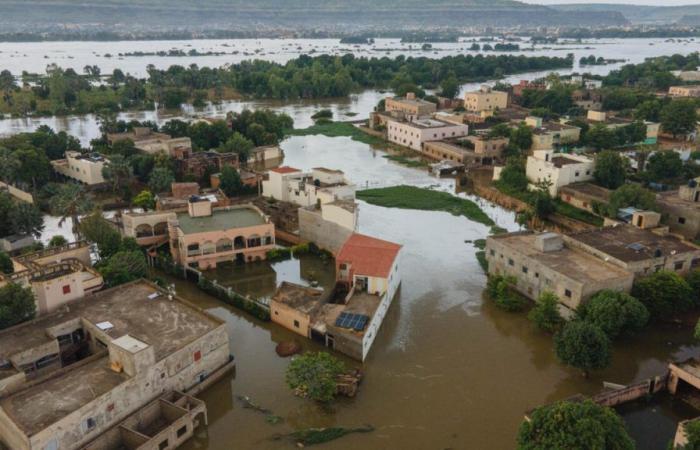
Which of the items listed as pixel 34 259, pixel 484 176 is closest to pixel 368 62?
pixel 484 176

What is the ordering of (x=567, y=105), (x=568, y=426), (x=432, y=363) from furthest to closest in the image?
(x=567, y=105), (x=432, y=363), (x=568, y=426)

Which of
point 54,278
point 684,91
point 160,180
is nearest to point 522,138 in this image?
point 160,180

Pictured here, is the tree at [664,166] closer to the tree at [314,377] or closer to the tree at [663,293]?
the tree at [663,293]

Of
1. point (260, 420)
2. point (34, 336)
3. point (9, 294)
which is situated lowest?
point (260, 420)

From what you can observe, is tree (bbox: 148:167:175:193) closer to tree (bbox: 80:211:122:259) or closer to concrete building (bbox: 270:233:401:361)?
tree (bbox: 80:211:122:259)

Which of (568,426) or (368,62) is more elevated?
(368,62)

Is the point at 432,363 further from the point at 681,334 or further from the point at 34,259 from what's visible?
the point at 34,259

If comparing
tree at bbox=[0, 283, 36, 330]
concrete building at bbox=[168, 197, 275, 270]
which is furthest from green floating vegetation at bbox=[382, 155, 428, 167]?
tree at bbox=[0, 283, 36, 330]
